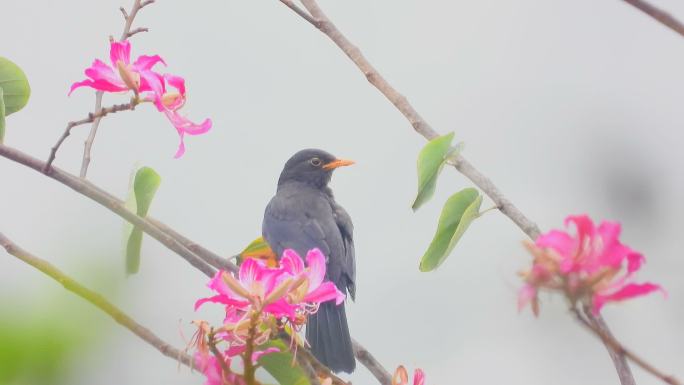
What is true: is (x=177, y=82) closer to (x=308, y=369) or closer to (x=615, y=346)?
(x=308, y=369)

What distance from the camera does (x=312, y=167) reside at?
4777 mm

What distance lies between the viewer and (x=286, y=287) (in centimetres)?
115

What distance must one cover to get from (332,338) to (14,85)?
5.41ft

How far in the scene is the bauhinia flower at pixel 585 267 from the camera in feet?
2.55

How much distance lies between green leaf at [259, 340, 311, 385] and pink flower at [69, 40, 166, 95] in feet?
1.69

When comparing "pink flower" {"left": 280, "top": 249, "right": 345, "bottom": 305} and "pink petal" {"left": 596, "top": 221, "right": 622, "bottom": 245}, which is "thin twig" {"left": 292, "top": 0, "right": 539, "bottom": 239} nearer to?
"pink flower" {"left": 280, "top": 249, "right": 345, "bottom": 305}

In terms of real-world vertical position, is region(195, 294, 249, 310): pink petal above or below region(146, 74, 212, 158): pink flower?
below

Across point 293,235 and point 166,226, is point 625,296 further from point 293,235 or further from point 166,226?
point 293,235

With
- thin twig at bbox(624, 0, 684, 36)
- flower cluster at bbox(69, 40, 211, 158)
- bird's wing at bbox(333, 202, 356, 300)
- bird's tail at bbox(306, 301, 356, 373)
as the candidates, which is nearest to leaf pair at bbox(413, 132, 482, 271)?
flower cluster at bbox(69, 40, 211, 158)

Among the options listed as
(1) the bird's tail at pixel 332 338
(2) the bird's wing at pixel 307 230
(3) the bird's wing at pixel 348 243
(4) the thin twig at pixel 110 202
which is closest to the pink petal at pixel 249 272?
(4) the thin twig at pixel 110 202

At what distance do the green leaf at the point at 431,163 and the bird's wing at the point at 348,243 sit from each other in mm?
1985

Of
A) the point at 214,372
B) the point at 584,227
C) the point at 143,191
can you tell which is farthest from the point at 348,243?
the point at 584,227

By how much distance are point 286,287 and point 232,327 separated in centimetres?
8

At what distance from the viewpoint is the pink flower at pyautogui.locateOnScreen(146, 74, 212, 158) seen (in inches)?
61.2
